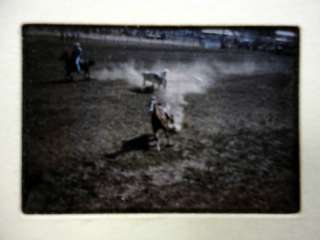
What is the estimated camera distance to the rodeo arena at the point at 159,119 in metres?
1.52

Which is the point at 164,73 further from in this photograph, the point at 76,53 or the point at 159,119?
the point at 76,53

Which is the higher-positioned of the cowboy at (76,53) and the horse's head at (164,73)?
the cowboy at (76,53)

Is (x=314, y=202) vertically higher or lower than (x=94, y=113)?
lower

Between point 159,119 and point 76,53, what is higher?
point 76,53

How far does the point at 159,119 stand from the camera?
5.02 ft

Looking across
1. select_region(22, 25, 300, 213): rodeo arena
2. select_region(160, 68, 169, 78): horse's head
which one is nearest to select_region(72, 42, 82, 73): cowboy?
select_region(22, 25, 300, 213): rodeo arena

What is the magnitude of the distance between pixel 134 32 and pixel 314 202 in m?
1.11

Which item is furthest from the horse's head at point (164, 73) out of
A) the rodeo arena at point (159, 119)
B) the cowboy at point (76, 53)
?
the cowboy at point (76, 53)

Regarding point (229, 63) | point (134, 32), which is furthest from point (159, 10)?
point (229, 63)

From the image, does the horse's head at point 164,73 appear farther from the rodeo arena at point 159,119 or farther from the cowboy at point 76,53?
the cowboy at point 76,53

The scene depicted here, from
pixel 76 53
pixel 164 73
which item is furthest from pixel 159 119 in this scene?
pixel 76 53

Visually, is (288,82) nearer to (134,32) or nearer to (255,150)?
(255,150)

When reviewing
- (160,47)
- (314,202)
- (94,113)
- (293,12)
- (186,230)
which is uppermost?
(293,12)

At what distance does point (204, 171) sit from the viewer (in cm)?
152
